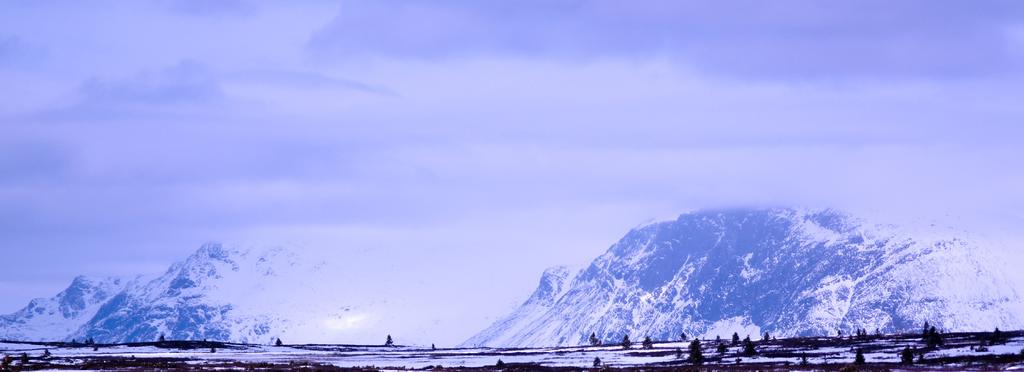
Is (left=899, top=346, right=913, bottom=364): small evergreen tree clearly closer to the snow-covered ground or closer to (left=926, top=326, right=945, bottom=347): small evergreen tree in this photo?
the snow-covered ground

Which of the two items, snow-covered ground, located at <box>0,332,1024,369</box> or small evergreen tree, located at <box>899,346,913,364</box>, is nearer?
small evergreen tree, located at <box>899,346,913,364</box>

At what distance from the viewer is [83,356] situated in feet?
636

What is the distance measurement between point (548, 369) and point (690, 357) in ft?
63.1

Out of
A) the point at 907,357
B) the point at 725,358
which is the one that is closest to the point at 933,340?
the point at 725,358

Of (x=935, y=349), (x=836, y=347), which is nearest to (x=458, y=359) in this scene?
(x=836, y=347)

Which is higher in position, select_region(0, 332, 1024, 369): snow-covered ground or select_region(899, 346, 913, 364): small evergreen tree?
select_region(0, 332, 1024, 369): snow-covered ground

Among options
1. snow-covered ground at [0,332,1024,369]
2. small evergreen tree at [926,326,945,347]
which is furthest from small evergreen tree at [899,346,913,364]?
small evergreen tree at [926,326,945,347]

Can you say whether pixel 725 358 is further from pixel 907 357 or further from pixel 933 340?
pixel 907 357

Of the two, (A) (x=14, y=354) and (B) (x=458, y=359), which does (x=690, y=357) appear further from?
(A) (x=14, y=354)

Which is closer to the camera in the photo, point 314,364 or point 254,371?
point 254,371

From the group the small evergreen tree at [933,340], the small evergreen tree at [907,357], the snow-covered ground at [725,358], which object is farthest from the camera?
the small evergreen tree at [933,340]

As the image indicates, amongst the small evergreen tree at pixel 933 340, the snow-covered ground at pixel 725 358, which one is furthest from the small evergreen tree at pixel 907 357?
the small evergreen tree at pixel 933 340

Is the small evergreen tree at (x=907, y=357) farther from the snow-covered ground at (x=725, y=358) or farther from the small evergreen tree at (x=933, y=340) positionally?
the small evergreen tree at (x=933, y=340)

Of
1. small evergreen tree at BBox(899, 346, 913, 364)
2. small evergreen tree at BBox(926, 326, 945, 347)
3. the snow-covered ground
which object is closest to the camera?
small evergreen tree at BBox(899, 346, 913, 364)
